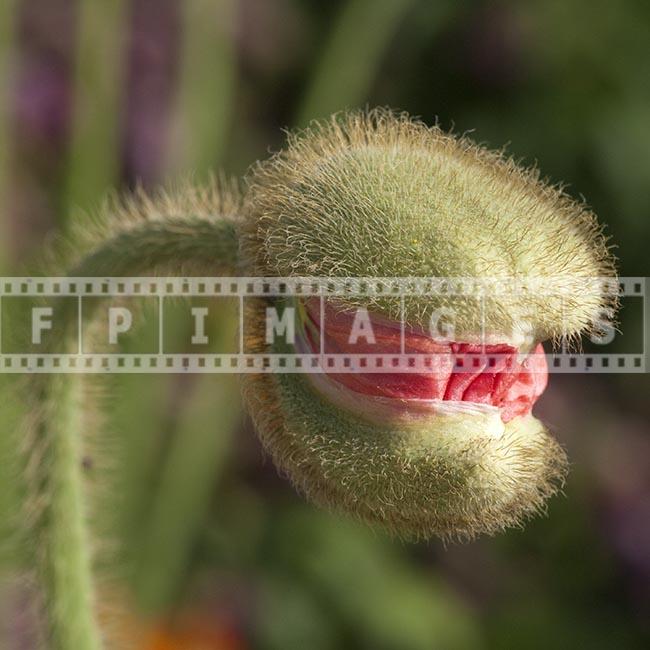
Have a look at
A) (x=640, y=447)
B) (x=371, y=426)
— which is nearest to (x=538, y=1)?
(x=640, y=447)

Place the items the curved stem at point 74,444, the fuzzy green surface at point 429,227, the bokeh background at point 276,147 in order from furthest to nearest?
the bokeh background at point 276,147 < the curved stem at point 74,444 < the fuzzy green surface at point 429,227

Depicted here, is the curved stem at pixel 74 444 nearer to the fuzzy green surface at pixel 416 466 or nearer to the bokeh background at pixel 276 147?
the fuzzy green surface at pixel 416 466

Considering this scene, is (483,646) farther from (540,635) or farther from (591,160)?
(591,160)

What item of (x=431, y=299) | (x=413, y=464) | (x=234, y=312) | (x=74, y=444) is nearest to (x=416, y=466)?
(x=413, y=464)

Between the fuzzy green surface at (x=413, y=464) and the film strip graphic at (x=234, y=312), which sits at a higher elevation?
the film strip graphic at (x=234, y=312)

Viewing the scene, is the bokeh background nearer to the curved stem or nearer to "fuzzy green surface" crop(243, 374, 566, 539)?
the curved stem

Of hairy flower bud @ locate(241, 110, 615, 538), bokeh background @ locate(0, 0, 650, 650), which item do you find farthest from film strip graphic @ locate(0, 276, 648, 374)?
bokeh background @ locate(0, 0, 650, 650)

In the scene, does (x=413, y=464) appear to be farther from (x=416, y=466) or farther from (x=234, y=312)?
(x=234, y=312)

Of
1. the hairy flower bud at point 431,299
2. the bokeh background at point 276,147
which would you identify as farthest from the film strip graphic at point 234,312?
the bokeh background at point 276,147
